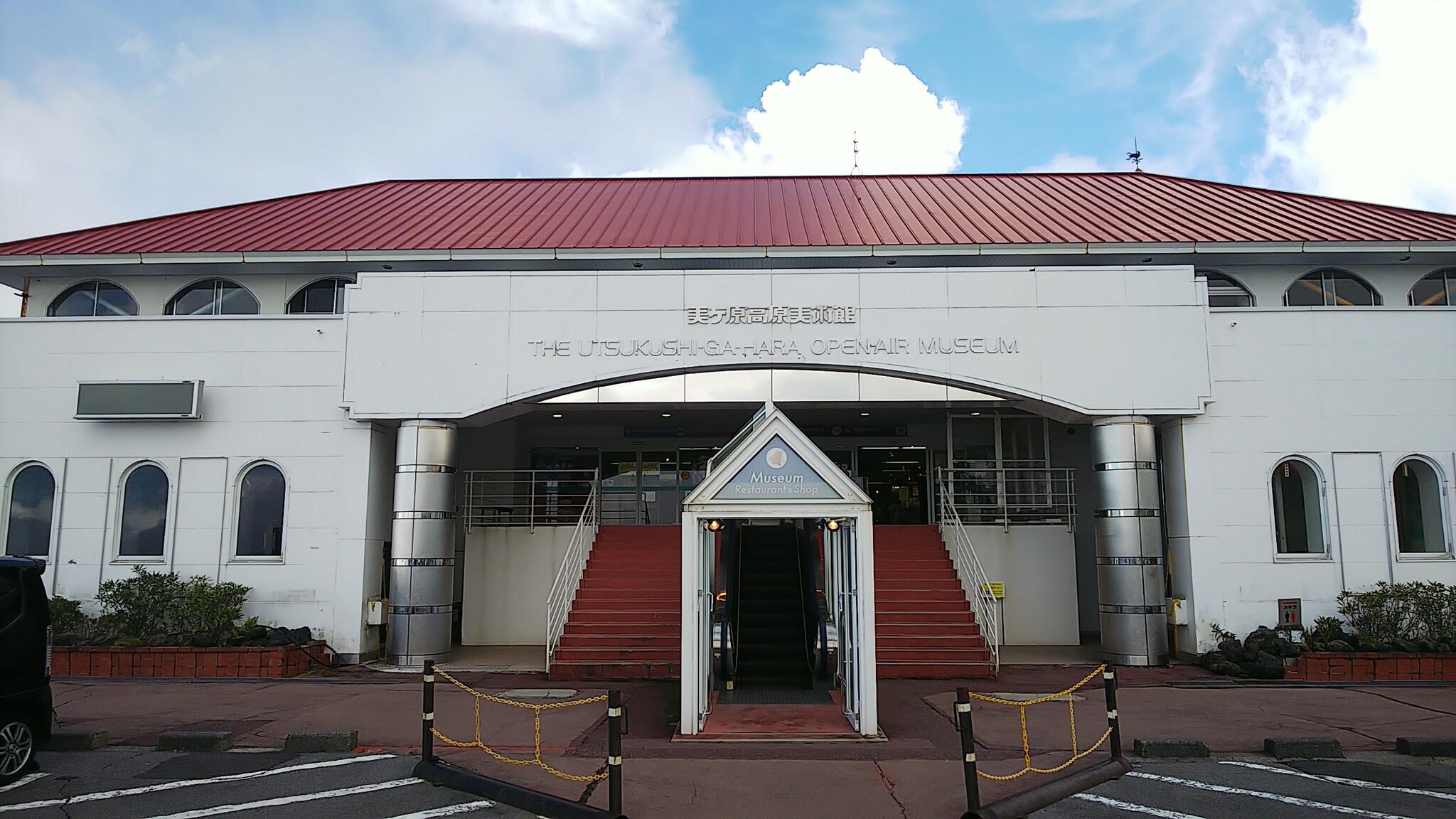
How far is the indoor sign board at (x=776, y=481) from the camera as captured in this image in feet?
32.7

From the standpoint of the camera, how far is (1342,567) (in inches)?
593

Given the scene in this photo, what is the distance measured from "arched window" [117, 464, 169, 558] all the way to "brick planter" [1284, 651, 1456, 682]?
59.8 feet

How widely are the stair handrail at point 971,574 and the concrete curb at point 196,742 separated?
32.5ft

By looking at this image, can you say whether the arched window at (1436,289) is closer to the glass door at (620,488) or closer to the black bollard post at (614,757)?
the glass door at (620,488)

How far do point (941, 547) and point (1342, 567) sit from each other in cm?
638

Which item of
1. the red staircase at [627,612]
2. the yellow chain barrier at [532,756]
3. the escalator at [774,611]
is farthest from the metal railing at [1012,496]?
the yellow chain barrier at [532,756]

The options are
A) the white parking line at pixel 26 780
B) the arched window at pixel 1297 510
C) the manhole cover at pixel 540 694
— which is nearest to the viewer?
the white parking line at pixel 26 780

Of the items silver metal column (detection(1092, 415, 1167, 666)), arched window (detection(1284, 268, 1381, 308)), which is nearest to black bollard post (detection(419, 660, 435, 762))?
silver metal column (detection(1092, 415, 1167, 666))

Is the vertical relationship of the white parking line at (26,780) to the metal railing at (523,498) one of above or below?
below

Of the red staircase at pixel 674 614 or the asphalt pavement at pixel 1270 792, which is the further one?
the red staircase at pixel 674 614

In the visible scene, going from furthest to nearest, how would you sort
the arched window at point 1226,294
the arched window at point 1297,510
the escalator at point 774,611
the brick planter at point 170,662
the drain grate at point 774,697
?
the arched window at point 1226,294, the arched window at point 1297,510, the brick planter at point 170,662, the escalator at point 774,611, the drain grate at point 774,697

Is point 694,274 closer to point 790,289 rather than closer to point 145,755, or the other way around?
point 790,289

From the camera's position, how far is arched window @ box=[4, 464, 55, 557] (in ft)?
52.0

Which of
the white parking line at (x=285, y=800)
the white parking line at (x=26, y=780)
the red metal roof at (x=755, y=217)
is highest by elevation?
the red metal roof at (x=755, y=217)
